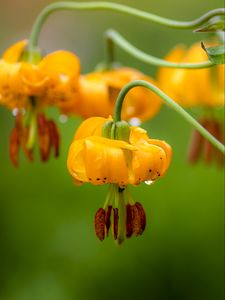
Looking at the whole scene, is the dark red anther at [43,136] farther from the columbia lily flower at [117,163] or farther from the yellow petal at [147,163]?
the yellow petal at [147,163]

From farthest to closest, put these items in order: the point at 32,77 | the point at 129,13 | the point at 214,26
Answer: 1. the point at 32,77
2. the point at 129,13
3. the point at 214,26

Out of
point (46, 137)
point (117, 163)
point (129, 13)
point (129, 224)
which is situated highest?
point (129, 13)

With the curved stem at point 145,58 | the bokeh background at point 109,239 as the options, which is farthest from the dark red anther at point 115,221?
the bokeh background at point 109,239

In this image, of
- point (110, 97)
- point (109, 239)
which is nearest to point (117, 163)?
point (110, 97)

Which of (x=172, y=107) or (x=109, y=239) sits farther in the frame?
(x=109, y=239)

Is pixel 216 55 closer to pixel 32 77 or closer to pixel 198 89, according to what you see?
pixel 32 77

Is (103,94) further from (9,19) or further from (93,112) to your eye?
(9,19)
